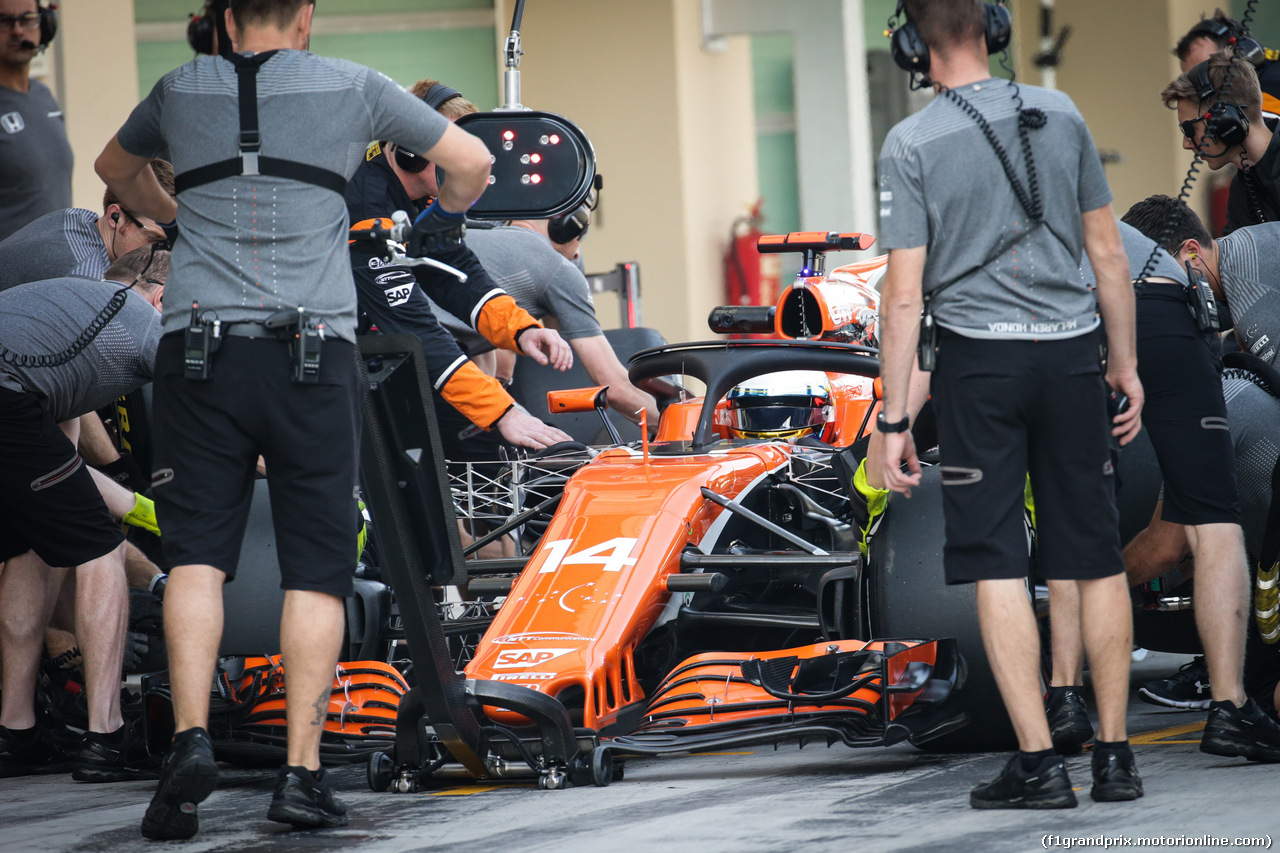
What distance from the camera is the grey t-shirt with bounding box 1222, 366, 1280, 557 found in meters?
4.60

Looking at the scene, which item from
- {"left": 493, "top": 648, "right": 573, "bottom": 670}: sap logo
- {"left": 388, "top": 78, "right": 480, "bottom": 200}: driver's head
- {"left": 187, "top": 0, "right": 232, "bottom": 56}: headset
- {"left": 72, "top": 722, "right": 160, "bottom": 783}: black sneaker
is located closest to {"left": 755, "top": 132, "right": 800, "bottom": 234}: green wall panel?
{"left": 388, "top": 78, "right": 480, "bottom": 200}: driver's head

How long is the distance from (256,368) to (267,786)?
1.33m

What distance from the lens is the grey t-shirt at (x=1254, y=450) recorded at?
4.60 m

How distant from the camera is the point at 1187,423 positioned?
13.5 ft

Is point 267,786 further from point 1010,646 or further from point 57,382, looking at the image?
point 1010,646

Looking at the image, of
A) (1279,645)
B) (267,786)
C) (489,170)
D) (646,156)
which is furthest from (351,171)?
(646,156)

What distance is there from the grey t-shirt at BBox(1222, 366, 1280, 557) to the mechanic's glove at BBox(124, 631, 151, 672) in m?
3.47

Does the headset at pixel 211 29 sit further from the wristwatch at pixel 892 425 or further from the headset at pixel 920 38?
the wristwatch at pixel 892 425

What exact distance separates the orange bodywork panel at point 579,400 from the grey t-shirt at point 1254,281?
1.98 metres

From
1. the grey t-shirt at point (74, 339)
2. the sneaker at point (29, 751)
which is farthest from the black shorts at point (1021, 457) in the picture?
the sneaker at point (29, 751)

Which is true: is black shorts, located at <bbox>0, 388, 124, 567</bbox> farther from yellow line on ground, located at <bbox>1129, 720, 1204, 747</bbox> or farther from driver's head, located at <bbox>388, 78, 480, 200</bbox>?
yellow line on ground, located at <bbox>1129, 720, 1204, 747</bbox>

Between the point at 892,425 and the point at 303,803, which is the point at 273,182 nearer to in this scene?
the point at 303,803

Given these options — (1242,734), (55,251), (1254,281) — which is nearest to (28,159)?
(55,251)

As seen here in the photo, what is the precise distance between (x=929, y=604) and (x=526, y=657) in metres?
1.05
